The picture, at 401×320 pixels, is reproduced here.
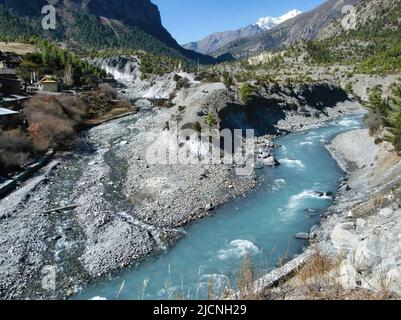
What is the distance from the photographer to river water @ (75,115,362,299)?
1850 cm

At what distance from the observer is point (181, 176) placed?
35219 mm

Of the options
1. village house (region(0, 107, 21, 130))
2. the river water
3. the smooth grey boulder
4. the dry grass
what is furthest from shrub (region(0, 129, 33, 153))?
the smooth grey boulder

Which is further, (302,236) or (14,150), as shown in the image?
(14,150)

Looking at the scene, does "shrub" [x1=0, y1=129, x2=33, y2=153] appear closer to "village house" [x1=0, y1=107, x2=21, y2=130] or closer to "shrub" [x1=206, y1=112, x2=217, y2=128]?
"village house" [x1=0, y1=107, x2=21, y2=130]

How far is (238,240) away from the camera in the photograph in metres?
23.8

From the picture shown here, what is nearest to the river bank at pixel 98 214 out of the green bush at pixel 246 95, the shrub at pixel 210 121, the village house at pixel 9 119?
the village house at pixel 9 119

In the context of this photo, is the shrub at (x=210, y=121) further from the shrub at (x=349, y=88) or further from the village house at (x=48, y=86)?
the shrub at (x=349, y=88)

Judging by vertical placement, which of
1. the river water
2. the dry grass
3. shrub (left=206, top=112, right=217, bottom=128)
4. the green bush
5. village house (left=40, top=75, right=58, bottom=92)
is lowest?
the river water

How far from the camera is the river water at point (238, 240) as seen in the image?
60.7 feet

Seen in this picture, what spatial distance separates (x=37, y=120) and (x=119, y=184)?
19.0 m

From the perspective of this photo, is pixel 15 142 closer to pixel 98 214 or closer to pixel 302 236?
pixel 98 214

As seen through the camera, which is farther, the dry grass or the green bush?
the green bush

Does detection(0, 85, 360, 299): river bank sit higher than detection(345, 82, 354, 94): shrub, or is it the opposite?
detection(345, 82, 354, 94): shrub

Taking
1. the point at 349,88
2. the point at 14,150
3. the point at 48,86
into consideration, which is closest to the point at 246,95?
the point at 48,86
